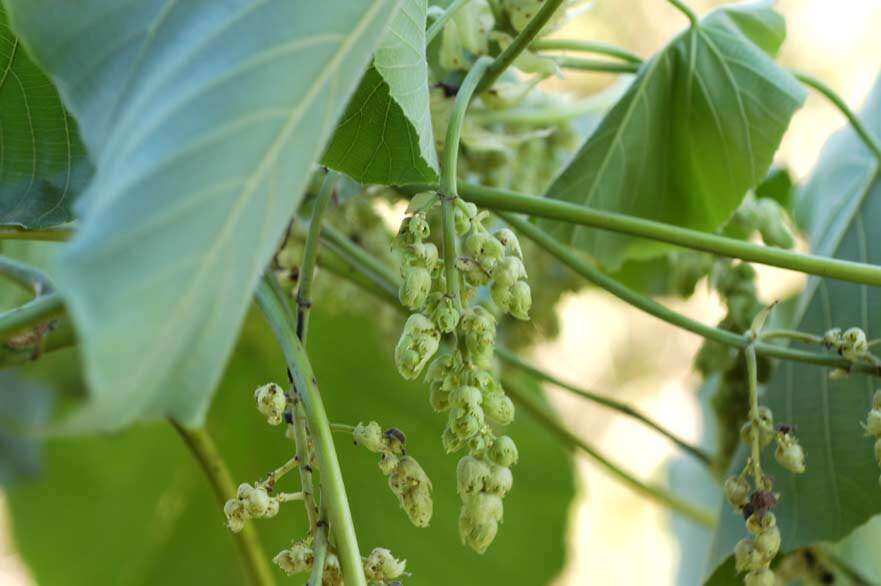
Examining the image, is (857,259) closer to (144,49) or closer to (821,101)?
(144,49)

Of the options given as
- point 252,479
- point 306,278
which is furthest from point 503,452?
point 252,479

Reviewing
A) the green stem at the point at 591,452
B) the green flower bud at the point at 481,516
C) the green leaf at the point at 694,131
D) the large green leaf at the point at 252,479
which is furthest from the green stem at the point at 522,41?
the large green leaf at the point at 252,479

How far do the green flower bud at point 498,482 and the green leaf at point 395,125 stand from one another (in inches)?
5.6

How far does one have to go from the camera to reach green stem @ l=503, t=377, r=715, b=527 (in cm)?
91

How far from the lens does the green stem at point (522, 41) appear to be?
1.69 ft

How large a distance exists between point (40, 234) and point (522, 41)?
29 centimetres

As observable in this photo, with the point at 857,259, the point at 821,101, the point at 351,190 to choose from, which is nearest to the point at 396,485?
the point at 351,190

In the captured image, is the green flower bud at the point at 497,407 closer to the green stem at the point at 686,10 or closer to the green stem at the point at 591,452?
the green stem at the point at 686,10

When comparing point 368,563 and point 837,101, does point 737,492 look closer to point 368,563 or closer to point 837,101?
point 368,563

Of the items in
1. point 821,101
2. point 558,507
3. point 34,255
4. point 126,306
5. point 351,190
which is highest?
point 126,306

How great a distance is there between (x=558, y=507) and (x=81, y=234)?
101 centimetres

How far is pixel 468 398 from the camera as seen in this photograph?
0.41 metres

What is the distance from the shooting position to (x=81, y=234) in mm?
308

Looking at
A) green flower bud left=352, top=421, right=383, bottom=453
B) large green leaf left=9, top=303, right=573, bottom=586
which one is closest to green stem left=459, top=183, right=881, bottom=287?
green flower bud left=352, top=421, right=383, bottom=453
